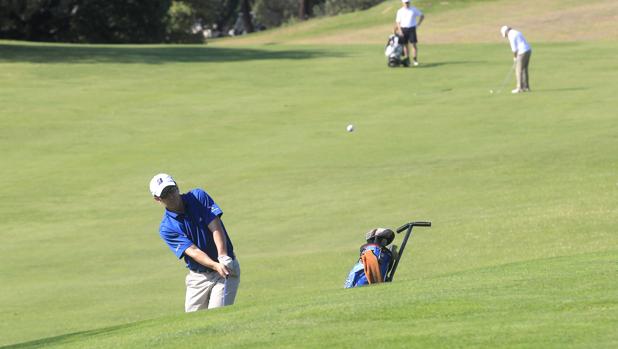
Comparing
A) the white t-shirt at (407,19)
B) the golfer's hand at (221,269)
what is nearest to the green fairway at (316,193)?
the golfer's hand at (221,269)

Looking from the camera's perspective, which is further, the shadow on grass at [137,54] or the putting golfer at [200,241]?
the shadow on grass at [137,54]

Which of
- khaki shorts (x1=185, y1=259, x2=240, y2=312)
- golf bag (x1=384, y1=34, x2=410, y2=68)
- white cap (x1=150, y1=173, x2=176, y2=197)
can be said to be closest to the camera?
white cap (x1=150, y1=173, x2=176, y2=197)

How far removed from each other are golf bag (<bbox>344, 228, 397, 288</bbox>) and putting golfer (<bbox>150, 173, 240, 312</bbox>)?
1.23 metres

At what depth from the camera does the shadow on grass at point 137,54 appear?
42844mm

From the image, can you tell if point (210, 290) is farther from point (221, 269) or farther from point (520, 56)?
point (520, 56)

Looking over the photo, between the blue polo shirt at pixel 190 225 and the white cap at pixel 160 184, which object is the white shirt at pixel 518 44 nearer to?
the blue polo shirt at pixel 190 225

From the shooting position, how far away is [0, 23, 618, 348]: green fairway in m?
10.6

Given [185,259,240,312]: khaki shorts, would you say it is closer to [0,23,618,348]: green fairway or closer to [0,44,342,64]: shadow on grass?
[0,23,618,348]: green fairway

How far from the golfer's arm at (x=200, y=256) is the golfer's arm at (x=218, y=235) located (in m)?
0.12

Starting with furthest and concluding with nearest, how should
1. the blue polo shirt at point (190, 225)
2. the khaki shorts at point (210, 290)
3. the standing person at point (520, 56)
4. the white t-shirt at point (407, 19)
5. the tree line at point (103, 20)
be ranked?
the tree line at point (103, 20) → the white t-shirt at point (407, 19) → the standing person at point (520, 56) → the khaki shorts at point (210, 290) → the blue polo shirt at point (190, 225)

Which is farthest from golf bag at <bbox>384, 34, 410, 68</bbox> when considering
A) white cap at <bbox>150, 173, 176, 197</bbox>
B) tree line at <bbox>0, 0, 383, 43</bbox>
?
white cap at <bbox>150, 173, 176, 197</bbox>

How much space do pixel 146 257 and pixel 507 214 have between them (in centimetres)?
549

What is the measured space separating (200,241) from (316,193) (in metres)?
11.5

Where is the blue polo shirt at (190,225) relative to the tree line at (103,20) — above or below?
above
